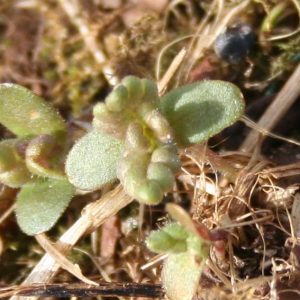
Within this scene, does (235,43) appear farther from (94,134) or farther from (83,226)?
(83,226)

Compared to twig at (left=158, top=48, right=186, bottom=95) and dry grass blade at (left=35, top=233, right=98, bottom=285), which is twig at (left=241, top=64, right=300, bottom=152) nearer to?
twig at (left=158, top=48, right=186, bottom=95)

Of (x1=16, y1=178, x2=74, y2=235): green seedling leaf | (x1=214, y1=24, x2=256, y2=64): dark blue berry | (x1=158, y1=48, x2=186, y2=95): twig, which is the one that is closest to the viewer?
(x1=16, y1=178, x2=74, y2=235): green seedling leaf

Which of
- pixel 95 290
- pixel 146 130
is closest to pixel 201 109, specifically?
pixel 146 130

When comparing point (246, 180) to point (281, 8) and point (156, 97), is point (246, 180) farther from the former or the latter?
point (281, 8)

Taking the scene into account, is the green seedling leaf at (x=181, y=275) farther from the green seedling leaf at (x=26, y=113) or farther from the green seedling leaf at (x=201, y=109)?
the green seedling leaf at (x=26, y=113)

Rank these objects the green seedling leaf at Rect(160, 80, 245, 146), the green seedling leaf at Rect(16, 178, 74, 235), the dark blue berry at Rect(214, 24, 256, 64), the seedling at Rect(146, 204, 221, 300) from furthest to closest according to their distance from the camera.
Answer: the dark blue berry at Rect(214, 24, 256, 64) → the green seedling leaf at Rect(16, 178, 74, 235) → the green seedling leaf at Rect(160, 80, 245, 146) → the seedling at Rect(146, 204, 221, 300)

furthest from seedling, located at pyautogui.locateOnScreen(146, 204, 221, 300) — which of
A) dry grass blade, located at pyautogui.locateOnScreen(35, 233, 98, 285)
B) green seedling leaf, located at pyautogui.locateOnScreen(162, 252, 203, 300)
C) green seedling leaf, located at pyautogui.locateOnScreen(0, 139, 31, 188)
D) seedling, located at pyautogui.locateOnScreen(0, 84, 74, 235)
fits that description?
green seedling leaf, located at pyautogui.locateOnScreen(0, 139, 31, 188)
